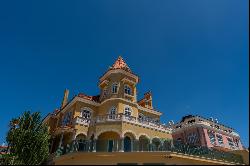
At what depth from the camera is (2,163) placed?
83.4ft

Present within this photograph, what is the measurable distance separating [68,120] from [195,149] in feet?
56.6

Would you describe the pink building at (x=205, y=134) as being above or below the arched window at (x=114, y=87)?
below

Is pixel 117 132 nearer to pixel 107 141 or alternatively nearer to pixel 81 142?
pixel 107 141

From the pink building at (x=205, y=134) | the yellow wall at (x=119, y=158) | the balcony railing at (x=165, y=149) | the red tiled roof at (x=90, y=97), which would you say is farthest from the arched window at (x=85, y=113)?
the pink building at (x=205, y=134)

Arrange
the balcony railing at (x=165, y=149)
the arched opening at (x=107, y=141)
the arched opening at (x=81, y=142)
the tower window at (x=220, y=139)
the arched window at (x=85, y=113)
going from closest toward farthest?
1. the balcony railing at (x=165, y=149)
2. the arched opening at (x=107, y=141)
3. the arched opening at (x=81, y=142)
4. the arched window at (x=85, y=113)
5. the tower window at (x=220, y=139)

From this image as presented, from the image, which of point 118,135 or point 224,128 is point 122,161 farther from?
point 224,128

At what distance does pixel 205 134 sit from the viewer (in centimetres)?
4391

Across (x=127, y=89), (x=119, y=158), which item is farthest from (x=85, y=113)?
(x=119, y=158)

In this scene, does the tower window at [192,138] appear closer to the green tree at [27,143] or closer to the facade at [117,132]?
the facade at [117,132]

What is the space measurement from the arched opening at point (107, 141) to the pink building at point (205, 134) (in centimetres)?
2020

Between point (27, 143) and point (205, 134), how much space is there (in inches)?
1206

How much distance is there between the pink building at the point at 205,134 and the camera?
44062 millimetres

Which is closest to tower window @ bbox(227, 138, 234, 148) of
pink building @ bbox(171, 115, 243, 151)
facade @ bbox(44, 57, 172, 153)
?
pink building @ bbox(171, 115, 243, 151)

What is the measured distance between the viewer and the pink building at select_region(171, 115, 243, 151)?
44.1 m
